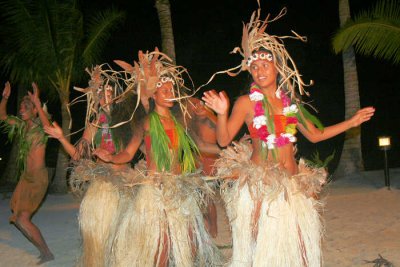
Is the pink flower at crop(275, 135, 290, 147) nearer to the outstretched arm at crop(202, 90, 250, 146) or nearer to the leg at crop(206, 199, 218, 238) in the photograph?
the outstretched arm at crop(202, 90, 250, 146)

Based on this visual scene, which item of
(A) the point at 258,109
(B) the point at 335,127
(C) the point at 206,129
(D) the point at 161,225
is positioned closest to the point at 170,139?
(D) the point at 161,225

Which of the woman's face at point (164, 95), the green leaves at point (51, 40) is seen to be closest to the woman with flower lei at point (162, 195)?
the woman's face at point (164, 95)

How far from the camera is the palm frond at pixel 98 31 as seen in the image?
32.4 feet

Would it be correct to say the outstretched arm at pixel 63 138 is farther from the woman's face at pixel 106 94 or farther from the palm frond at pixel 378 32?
the palm frond at pixel 378 32

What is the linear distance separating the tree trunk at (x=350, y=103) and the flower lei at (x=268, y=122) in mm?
6553

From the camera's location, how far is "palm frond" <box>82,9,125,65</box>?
988cm

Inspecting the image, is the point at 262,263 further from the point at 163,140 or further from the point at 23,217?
the point at 23,217

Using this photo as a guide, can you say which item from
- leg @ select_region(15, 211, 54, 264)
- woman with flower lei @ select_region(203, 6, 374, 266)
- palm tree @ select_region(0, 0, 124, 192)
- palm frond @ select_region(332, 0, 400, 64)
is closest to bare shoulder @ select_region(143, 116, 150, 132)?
woman with flower lei @ select_region(203, 6, 374, 266)

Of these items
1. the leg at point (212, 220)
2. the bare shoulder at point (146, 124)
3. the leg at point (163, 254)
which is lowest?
the leg at point (212, 220)

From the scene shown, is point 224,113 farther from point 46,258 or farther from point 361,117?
point 46,258

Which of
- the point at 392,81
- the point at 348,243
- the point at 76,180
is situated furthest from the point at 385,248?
the point at 392,81

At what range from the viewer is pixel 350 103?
29.8ft

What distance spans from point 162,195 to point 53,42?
7.05m

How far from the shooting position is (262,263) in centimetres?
254
